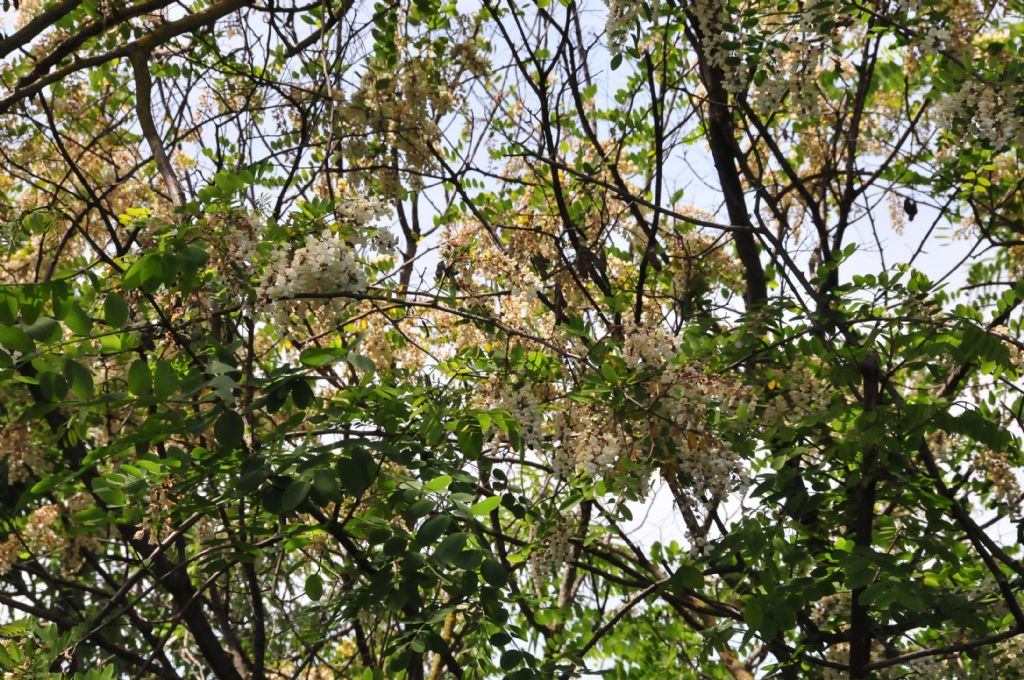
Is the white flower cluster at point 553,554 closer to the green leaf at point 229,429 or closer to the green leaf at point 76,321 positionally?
the green leaf at point 229,429

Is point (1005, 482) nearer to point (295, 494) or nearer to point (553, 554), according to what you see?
point (553, 554)

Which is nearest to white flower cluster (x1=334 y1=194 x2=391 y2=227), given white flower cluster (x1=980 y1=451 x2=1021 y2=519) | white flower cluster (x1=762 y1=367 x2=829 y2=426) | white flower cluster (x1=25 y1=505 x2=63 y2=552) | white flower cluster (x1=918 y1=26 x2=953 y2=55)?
white flower cluster (x1=762 y1=367 x2=829 y2=426)

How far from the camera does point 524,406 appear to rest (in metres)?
3.09

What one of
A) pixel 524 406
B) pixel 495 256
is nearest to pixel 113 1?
pixel 495 256

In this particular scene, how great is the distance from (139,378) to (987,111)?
10.1ft

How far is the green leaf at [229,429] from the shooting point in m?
2.34

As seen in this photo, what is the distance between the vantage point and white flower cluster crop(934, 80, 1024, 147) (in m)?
3.74

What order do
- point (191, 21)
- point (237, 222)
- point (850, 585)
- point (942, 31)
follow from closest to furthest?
point (237, 222), point (850, 585), point (942, 31), point (191, 21)

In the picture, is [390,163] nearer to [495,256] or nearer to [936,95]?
[495,256]

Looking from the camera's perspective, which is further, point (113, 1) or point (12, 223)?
point (113, 1)

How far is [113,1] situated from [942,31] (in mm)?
3176

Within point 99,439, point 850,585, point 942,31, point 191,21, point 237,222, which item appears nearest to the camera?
point 237,222

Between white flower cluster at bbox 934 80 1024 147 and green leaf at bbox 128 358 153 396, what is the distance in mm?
3039

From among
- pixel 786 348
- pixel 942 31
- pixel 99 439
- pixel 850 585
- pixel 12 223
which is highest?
pixel 942 31
